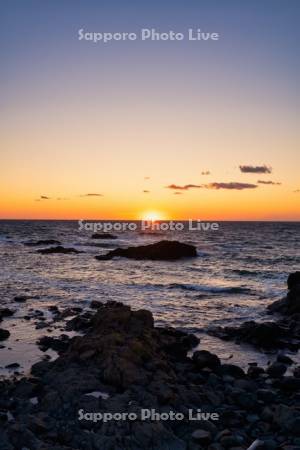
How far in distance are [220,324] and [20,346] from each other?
10966mm

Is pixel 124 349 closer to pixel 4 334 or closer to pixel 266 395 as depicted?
pixel 266 395

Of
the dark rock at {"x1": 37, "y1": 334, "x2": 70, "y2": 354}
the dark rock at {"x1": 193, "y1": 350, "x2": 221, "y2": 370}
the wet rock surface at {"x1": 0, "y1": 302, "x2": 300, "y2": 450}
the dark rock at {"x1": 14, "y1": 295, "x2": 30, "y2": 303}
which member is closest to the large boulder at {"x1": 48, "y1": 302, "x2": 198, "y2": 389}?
the wet rock surface at {"x1": 0, "y1": 302, "x2": 300, "y2": 450}

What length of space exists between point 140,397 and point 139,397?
3 centimetres

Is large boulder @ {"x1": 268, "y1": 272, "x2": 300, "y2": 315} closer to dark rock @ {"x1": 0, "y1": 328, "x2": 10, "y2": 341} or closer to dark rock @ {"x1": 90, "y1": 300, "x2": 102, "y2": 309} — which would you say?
dark rock @ {"x1": 90, "y1": 300, "x2": 102, "y2": 309}

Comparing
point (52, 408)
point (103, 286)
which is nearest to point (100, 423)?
point (52, 408)

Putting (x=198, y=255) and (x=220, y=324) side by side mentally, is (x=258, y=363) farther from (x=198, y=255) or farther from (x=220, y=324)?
(x=198, y=255)

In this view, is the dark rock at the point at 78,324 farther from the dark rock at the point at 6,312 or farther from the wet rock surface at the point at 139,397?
the wet rock surface at the point at 139,397

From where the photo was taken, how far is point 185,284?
139 ft

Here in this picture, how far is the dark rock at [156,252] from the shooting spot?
2694 inches

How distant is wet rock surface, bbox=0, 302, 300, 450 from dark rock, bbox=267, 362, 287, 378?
4cm

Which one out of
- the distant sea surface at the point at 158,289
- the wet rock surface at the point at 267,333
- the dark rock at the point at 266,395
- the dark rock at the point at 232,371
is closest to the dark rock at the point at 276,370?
the dark rock at the point at 232,371

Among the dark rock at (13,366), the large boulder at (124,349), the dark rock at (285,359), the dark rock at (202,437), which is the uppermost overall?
the large boulder at (124,349)

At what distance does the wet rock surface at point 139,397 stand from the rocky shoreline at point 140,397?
1.1 inches

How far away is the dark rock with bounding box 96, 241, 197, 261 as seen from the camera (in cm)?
6844
